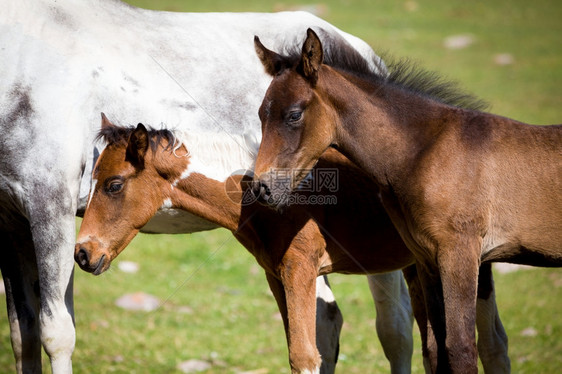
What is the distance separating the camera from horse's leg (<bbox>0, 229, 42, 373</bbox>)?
588 cm

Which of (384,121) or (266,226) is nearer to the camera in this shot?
(384,121)

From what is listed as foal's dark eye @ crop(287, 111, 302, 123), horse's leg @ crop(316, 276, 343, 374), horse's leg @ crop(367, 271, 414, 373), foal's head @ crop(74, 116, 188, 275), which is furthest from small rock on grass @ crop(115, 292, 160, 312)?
foal's dark eye @ crop(287, 111, 302, 123)

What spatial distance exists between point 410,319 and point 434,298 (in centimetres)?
157

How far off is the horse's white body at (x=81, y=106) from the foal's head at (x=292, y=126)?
0.67 m

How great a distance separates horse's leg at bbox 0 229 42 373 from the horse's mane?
2772mm

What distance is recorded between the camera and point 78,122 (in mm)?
5328

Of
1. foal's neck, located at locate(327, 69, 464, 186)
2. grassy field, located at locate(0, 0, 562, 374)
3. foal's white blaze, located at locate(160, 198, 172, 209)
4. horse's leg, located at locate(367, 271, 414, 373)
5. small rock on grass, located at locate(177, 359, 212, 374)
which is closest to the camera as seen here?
foal's neck, located at locate(327, 69, 464, 186)

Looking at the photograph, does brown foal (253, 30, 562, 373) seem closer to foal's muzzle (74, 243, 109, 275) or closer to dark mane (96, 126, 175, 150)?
dark mane (96, 126, 175, 150)

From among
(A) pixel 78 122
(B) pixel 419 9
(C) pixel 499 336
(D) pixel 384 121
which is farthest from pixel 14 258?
(B) pixel 419 9

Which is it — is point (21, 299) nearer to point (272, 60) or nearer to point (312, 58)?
point (272, 60)

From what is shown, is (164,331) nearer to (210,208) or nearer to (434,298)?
(210,208)

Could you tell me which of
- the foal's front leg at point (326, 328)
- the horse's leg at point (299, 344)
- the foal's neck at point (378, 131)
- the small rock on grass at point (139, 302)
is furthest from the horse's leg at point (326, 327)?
the small rock on grass at point (139, 302)

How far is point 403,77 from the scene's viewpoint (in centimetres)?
512

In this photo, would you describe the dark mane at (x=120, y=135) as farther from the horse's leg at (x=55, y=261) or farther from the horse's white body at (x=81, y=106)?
the horse's leg at (x=55, y=261)
